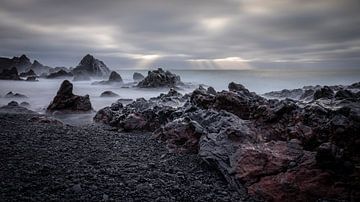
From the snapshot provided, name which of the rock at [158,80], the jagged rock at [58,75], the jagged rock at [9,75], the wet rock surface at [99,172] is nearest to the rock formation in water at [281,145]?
the wet rock surface at [99,172]

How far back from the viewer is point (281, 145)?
603 centimetres

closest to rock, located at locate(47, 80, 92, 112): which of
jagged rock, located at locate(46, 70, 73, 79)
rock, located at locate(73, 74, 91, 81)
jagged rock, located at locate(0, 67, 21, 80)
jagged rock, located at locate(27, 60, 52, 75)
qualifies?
jagged rock, located at locate(0, 67, 21, 80)

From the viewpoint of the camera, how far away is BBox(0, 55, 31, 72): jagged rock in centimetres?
7850

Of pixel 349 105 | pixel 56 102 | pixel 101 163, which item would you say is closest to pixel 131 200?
pixel 101 163

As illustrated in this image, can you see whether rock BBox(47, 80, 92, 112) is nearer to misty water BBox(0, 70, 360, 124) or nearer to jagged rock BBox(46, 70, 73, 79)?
misty water BBox(0, 70, 360, 124)

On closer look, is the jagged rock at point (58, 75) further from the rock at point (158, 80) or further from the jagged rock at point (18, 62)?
the rock at point (158, 80)

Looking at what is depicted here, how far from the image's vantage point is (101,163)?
21.5 ft

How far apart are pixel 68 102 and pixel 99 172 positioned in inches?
436

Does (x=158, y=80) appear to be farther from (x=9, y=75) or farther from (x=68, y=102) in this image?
(x=9, y=75)

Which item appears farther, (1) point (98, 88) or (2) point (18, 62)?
(2) point (18, 62)

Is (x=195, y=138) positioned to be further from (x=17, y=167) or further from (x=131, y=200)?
(x=17, y=167)

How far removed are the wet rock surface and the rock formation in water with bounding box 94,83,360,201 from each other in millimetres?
376

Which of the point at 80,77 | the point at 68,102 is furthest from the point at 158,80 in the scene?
the point at 80,77

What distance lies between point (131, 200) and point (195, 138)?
3103 mm
